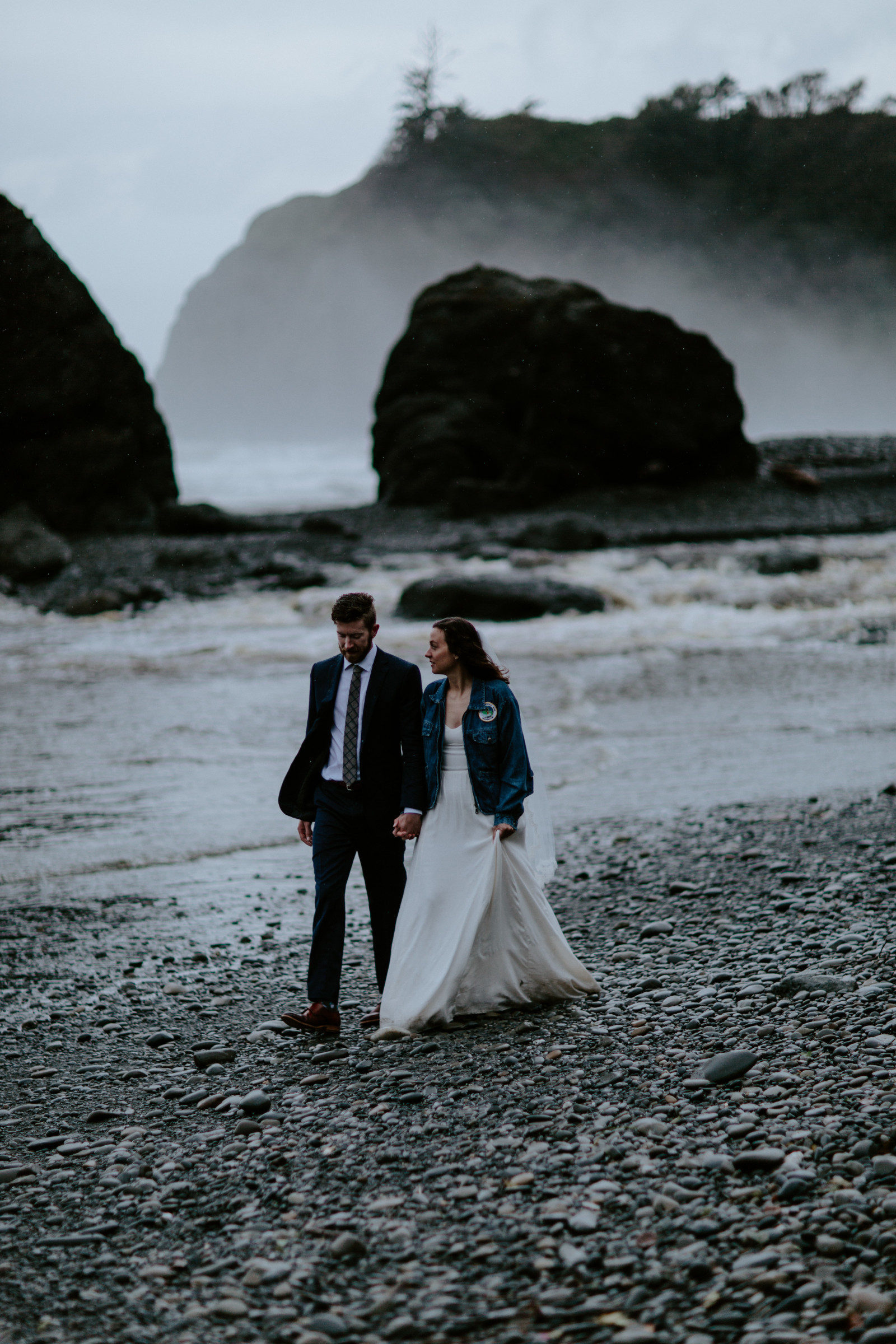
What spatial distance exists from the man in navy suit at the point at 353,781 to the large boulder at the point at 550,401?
28.8 m

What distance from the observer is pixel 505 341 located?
37375 millimetres

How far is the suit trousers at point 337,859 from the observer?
5086 mm

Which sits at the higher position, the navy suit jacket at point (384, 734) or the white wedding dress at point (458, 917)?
the navy suit jacket at point (384, 734)

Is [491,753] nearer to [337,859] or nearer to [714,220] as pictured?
[337,859]

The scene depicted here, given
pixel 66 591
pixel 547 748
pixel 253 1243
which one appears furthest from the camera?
pixel 66 591

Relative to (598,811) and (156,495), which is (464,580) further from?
(156,495)

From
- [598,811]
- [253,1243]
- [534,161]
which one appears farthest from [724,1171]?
[534,161]

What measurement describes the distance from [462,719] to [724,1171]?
2.09 metres

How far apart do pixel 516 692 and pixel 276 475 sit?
67765 millimetres

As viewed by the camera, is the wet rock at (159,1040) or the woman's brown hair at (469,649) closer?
the woman's brown hair at (469,649)

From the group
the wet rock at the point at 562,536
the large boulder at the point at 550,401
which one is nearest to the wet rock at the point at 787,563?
the wet rock at the point at 562,536

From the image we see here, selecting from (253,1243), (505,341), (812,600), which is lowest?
(253,1243)

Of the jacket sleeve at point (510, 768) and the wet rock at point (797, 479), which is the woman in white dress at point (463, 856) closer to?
the jacket sleeve at point (510, 768)

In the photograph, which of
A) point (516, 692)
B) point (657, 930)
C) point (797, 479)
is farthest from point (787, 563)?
point (657, 930)
